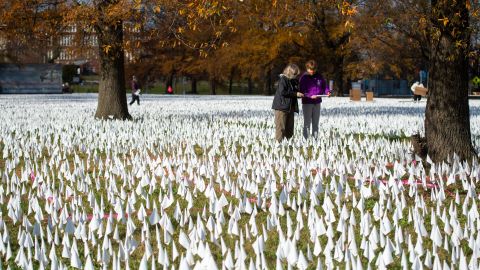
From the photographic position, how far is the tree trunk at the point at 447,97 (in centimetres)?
918

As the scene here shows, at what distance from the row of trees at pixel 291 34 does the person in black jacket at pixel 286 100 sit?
3.48ft

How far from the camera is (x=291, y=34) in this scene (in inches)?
635

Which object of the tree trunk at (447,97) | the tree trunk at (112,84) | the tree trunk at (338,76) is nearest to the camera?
the tree trunk at (447,97)

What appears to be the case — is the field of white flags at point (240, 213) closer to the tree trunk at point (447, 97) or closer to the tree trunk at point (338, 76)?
the tree trunk at point (447, 97)

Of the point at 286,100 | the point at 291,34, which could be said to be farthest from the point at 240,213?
the point at 291,34

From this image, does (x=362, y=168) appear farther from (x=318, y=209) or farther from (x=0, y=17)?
(x=0, y=17)

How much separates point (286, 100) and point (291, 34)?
414cm

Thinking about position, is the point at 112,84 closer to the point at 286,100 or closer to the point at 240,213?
the point at 286,100

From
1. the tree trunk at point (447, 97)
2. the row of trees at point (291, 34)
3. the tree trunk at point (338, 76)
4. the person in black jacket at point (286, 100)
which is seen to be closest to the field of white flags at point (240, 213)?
the person in black jacket at point (286, 100)

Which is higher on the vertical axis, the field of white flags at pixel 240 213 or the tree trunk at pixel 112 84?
the tree trunk at pixel 112 84

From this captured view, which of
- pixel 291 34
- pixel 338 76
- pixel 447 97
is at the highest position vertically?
pixel 291 34

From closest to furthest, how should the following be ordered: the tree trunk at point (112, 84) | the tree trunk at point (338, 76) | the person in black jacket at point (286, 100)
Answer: the person in black jacket at point (286, 100) < the tree trunk at point (112, 84) < the tree trunk at point (338, 76)

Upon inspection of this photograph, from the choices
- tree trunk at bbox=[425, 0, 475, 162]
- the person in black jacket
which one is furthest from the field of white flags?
tree trunk at bbox=[425, 0, 475, 162]

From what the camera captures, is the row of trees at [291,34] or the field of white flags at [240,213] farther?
the row of trees at [291,34]
